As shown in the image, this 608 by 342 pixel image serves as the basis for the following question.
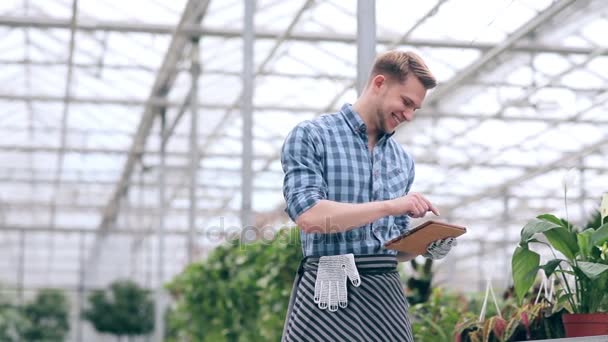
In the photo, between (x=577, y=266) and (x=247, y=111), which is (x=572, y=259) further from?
(x=247, y=111)

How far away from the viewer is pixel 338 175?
2.57 meters

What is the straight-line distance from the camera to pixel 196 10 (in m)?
12.3

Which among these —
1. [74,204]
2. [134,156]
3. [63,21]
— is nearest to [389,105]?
[63,21]

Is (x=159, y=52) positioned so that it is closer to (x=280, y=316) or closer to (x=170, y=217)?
(x=280, y=316)

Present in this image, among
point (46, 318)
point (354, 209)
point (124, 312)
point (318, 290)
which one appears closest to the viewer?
point (354, 209)

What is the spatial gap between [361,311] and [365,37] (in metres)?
2.45

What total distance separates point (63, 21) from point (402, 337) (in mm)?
10994

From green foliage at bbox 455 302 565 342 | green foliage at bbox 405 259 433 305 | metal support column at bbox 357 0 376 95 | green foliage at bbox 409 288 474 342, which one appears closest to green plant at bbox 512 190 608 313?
green foliage at bbox 455 302 565 342

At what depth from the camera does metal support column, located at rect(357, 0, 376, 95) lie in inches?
185

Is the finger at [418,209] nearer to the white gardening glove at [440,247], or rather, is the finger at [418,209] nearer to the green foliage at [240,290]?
the white gardening glove at [440,247]

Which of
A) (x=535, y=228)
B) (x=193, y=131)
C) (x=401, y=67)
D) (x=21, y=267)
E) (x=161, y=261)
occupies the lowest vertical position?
(x=535, y=228)

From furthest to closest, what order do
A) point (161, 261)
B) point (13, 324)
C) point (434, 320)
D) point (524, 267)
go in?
point (13, 324), point (161, 261), point (434, 320), point (524, 267)

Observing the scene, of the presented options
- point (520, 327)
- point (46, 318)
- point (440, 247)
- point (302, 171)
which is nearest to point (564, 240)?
point (520, 327)

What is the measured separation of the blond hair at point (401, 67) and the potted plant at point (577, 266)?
96 centimetres
